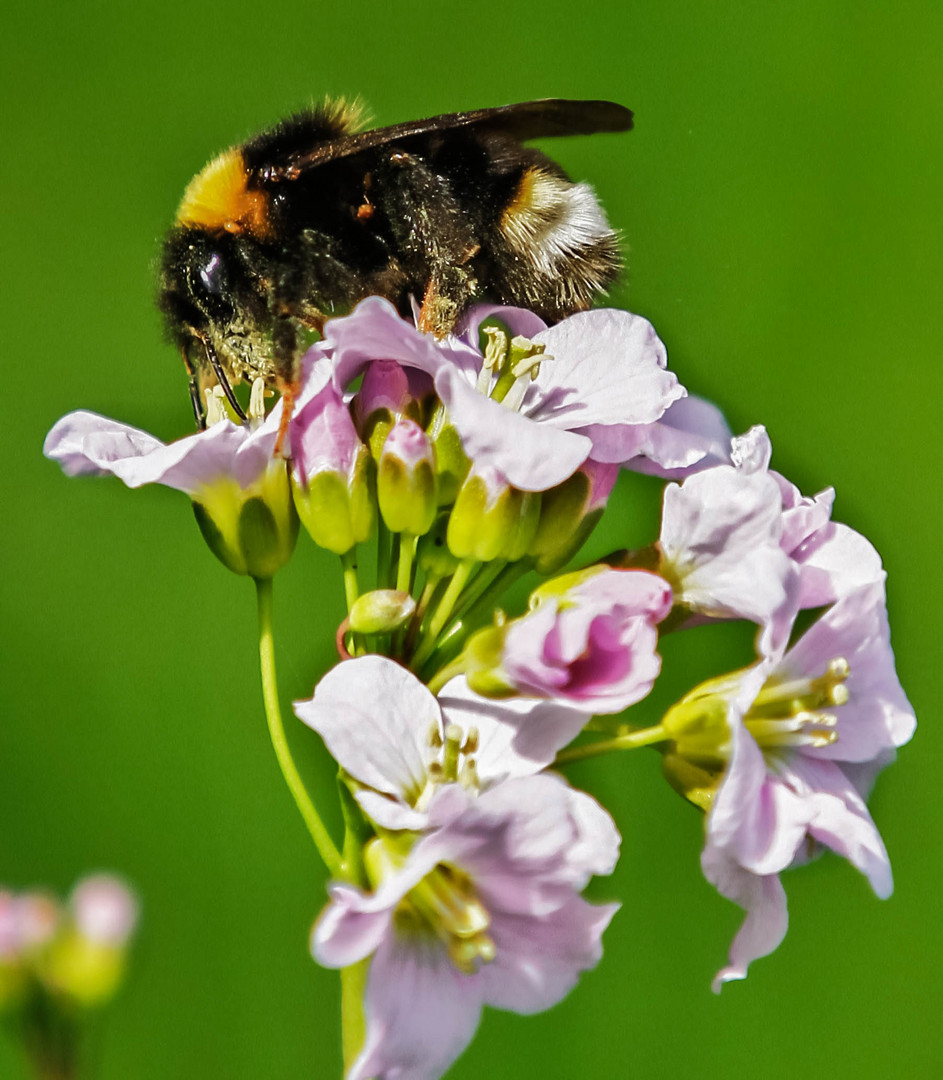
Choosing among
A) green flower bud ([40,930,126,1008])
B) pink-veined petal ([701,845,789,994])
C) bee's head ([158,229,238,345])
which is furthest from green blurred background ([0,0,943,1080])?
pink-veined petal ([701,845,789,994])

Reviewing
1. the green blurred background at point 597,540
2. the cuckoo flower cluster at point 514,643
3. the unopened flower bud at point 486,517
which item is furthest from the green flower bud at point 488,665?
the green blurred background at point 597,540

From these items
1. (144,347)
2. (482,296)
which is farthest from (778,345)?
(482,296)

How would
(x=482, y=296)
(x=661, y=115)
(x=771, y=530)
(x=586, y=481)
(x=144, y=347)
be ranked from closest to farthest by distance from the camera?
(x=771, y=530), (x=586, y=481), (x=482, y=296), (x=144, y=347), (x=661, y=115)

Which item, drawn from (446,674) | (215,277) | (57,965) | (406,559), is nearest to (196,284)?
(215,277)

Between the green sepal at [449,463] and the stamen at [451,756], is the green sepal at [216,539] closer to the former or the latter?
the green sepal at [449,463]

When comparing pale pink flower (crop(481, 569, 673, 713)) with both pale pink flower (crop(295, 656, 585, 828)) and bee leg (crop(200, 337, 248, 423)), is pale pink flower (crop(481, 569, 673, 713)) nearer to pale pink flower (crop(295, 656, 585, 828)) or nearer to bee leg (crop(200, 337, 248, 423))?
pale pink flower (crop(295, 656, 585, 828))

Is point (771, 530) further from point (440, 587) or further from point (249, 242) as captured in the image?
point (249, 242)
